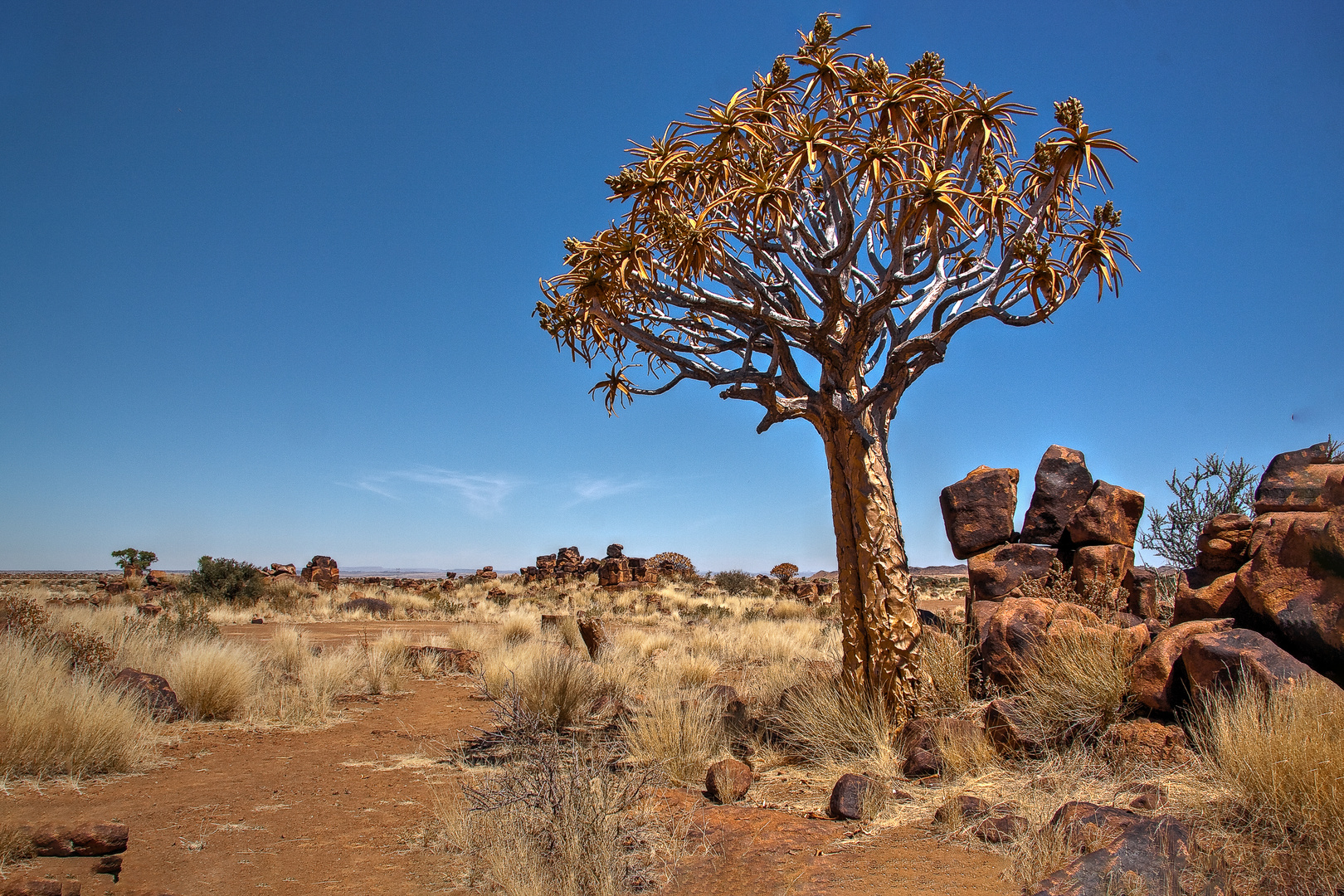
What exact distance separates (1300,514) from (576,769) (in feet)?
19.5

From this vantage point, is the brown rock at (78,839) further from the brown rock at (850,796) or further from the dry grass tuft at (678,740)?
the brown rock at (850,796)

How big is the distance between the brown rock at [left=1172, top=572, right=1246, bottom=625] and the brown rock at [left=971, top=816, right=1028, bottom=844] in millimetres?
3300

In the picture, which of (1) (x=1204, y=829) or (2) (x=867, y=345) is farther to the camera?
(2) (x=867, y=345)

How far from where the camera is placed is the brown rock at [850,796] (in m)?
5.20

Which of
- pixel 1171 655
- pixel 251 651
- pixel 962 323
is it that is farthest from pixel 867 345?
pixel 251 651

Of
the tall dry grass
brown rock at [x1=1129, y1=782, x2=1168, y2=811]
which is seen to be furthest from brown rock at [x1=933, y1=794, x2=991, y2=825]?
the tall dry grass

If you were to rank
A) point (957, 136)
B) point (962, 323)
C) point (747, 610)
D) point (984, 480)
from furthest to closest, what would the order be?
point (747, 610), point (984, 480), point (962, 323), point (957, 136)

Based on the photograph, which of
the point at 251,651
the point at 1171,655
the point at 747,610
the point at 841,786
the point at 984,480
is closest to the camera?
the point at 841,786

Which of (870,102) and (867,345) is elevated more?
(870,102)

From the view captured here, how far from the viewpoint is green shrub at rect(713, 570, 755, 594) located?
35.7 metres

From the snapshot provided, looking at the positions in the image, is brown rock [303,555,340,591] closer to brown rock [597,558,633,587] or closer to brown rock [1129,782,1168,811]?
brown rock [597,558,633,587]

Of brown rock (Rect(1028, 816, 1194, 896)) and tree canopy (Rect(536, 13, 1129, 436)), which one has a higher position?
tree canopy (Rect(536, 13, 1129, 436))

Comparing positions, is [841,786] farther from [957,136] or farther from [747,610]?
[747,610]

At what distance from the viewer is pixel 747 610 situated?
24.3 meters
